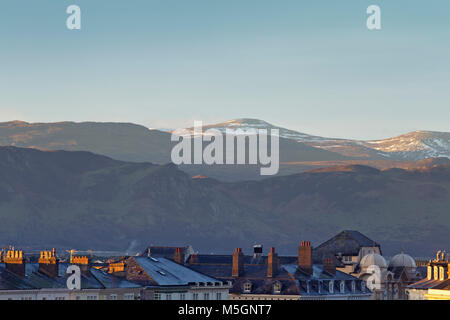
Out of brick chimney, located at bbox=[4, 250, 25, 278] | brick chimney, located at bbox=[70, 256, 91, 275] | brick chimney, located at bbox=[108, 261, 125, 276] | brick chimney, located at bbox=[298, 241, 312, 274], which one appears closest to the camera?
brick chimney, located at bbox=[4, 250, 25, 278]

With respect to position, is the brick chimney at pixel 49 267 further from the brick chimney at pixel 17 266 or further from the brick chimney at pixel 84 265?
the brick chimney at pixel 84 265

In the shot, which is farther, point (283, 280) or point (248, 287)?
point (248, 287)

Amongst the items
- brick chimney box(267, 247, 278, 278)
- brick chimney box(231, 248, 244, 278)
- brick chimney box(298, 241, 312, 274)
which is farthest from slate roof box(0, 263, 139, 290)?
brick chimney box(298, 241, 312, 274)

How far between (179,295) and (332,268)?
53.1 meters

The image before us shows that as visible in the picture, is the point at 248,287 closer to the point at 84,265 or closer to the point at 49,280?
the point at 84,265

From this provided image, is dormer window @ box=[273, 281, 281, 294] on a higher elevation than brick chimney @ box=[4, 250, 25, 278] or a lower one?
lower

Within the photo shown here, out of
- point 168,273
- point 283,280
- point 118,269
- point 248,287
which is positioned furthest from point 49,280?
point 283,280

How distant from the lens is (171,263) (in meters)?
140

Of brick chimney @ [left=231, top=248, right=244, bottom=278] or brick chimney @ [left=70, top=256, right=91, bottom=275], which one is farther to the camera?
brick chimney @ [left=231, top=248, right=244, bottom=278]

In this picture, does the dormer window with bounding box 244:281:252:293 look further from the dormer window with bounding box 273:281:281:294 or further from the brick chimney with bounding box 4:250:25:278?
the brick chimney with bounding box 4:250:25:278

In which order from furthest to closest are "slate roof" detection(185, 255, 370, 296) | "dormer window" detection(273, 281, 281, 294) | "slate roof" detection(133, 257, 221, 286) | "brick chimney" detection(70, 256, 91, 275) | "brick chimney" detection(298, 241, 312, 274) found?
1. "brick chimney" detection(298, 241, 312, 274)
2. "slate roof" detection(185, 255, 370, 296)
3. "dormer window" detection(273, 281, 281, 294)
4. "slate roof" detection(133, 257, 221, 286)
5. "brick chimney" detection(70, 256, 91, 275)

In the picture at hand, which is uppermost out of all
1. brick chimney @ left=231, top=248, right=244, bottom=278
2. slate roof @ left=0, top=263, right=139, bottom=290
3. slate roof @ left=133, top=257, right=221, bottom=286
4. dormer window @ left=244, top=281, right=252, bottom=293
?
slate roof @ left=0, top=263, right=139, bottom=290
